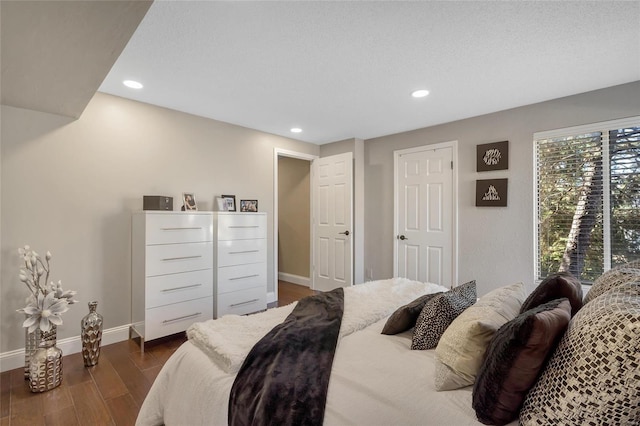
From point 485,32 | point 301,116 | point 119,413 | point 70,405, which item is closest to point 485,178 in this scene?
point 485,32

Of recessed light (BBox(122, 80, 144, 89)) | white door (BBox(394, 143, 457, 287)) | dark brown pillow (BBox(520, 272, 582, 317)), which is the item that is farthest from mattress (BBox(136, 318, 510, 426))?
white door (BBox(394, 143, 457, 287))

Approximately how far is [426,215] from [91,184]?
3697mm

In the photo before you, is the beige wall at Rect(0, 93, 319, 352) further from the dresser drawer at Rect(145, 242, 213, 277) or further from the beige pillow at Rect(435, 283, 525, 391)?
the beige pillow at Rect(435, 283, 525, 391)

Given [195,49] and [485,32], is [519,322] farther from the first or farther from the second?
[195,49]

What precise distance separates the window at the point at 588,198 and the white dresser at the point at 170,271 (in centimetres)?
348

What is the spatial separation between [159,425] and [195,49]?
7.57 feet

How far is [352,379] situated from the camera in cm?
112

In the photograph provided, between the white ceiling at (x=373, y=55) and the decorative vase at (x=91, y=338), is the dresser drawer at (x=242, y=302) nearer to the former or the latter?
the decorative vase at (x=91, y=338)

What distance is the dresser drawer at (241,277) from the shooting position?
3.19 meters

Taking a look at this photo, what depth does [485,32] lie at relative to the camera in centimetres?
186

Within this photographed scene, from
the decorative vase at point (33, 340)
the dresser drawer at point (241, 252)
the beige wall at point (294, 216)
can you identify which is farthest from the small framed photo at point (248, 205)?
the decorative vase at point (33, 340)

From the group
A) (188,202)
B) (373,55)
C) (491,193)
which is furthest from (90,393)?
(491,193)

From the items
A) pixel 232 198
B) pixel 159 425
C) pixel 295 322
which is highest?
pixel 232 198

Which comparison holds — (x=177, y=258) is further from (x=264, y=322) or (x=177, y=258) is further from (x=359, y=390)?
(x=359, y=390)
